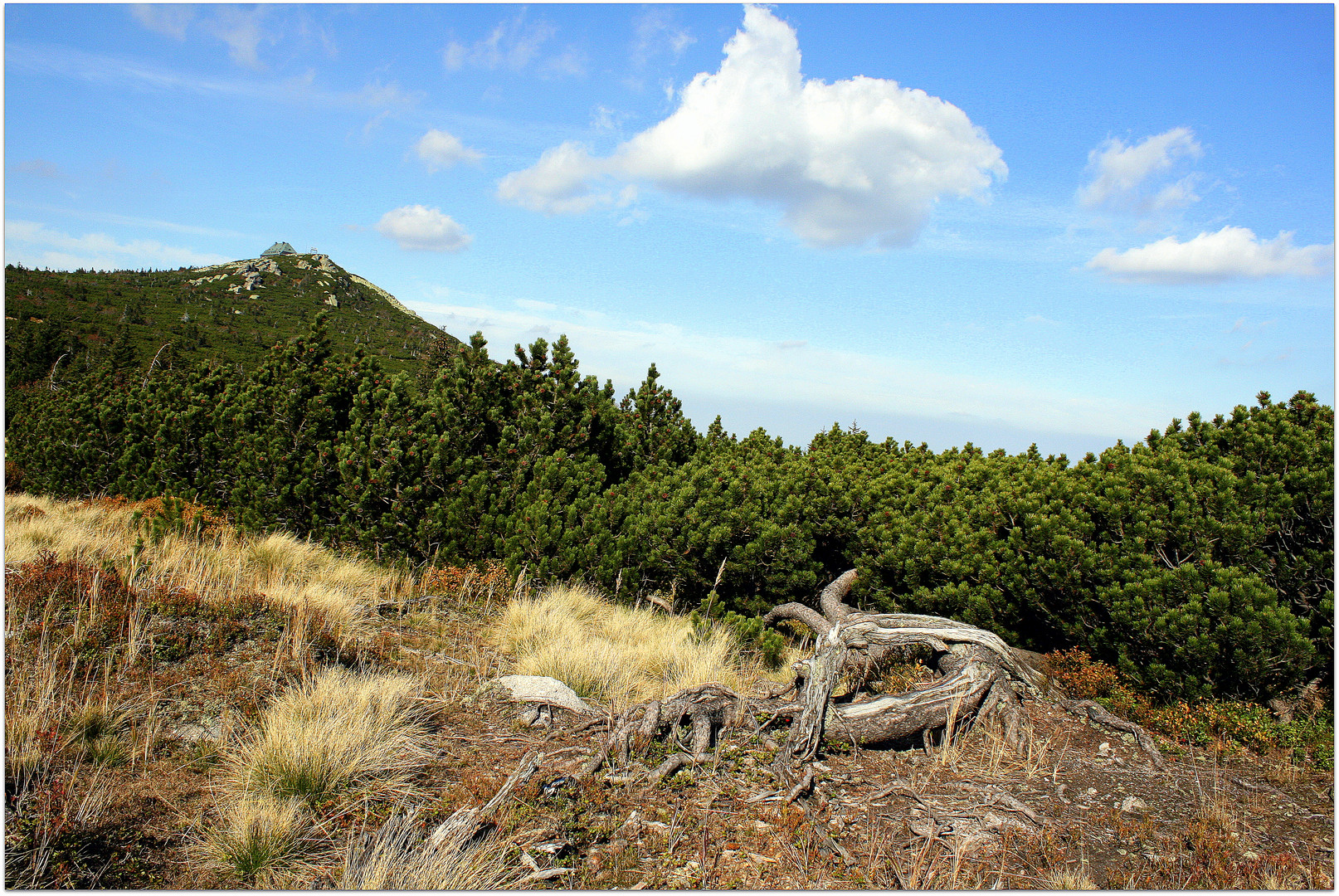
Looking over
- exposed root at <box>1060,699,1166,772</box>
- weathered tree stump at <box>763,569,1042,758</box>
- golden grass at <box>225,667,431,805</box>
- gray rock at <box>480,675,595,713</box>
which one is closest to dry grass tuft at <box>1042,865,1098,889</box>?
weathered tree stump at <box>763,569,1042,758</box>

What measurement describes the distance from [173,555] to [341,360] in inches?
162

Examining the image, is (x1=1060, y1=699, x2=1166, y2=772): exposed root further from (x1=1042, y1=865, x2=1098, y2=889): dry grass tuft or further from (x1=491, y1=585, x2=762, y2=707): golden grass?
(x1=491, y1=585, x2=762, y2=707): golden grass

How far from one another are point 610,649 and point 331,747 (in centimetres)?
256

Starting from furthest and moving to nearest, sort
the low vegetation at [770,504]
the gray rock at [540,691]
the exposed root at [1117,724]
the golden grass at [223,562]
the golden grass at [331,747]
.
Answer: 1. the golden grass at [223,562]
2. the low vegetation at [770,504]
3. the gray rock at [540,691]
4. the exposed root at [1117,724]
5. the golden grass at [331,747]

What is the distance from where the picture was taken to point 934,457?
920 centimetres

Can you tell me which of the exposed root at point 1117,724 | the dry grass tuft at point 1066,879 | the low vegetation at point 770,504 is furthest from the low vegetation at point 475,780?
the low vegetation at point 770,504

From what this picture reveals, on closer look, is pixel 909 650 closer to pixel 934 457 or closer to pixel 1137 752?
pixel 1137 752

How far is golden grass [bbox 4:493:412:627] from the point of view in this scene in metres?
6.51

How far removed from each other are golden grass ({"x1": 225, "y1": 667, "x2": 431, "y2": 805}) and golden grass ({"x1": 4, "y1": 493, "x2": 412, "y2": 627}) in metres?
1.84

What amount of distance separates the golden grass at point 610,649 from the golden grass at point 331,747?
4.62ft

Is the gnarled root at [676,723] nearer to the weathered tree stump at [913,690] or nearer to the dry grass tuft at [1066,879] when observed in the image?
the weathered tree stump at [913,690]

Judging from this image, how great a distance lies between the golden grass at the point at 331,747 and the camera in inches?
146

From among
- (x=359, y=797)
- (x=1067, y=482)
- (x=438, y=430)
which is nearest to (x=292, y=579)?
(x=438, y=430)

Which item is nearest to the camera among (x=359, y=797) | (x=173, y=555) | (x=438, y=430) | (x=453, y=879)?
(x=453, y=879)
